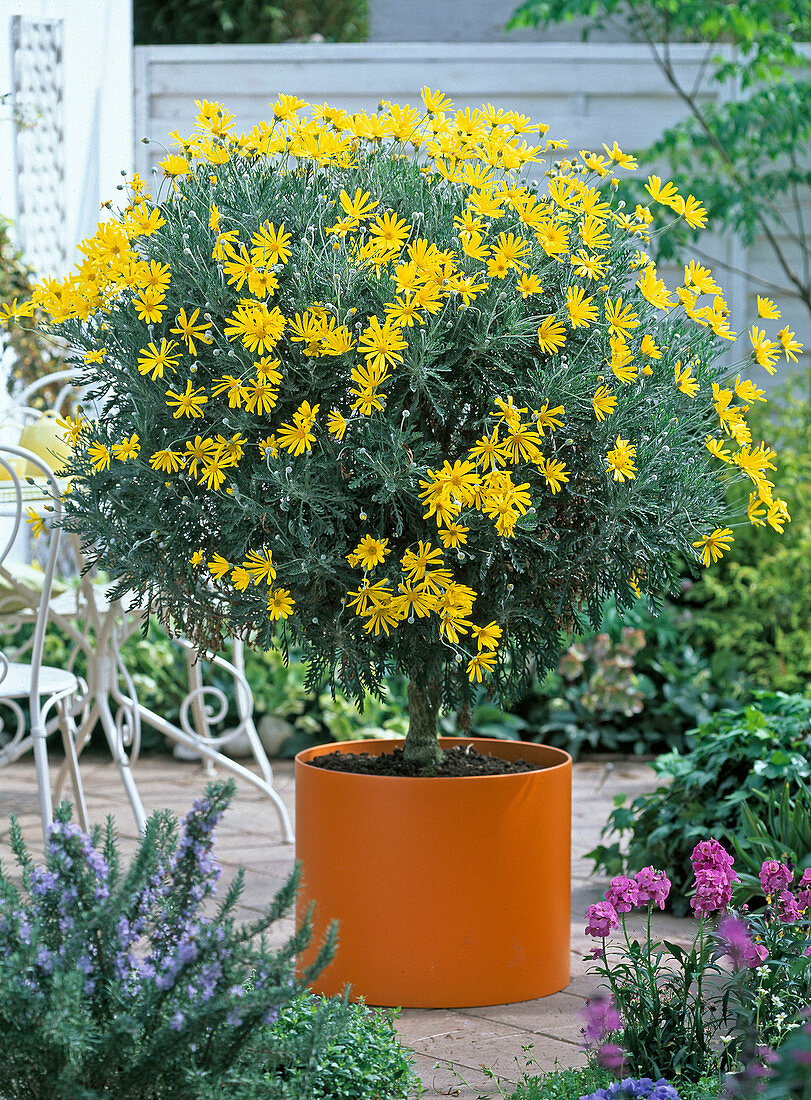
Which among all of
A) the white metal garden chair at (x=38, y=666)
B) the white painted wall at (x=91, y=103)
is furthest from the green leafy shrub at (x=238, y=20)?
the white metal garden chair at (x=38, y=666)

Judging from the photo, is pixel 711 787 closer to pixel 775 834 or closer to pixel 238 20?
pixel 775 834

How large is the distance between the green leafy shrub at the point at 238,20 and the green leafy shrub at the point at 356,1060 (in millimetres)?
7712

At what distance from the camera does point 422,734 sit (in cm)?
249

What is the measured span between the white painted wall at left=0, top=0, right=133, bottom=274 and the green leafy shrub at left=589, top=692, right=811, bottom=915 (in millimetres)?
3494

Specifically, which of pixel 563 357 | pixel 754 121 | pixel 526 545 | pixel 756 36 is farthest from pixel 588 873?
pixel 756 36

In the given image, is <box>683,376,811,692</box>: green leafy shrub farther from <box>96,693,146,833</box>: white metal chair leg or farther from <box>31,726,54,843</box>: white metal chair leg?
<box>31,726,54,843</box>: white metal chair leg

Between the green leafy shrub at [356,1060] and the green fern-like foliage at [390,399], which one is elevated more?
the green fern-like foliage at [390,399]

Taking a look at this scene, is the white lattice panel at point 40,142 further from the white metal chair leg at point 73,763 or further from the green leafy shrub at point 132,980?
the green leafy shrub at point 132,980

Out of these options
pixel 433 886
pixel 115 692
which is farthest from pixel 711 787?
pixel 115 692

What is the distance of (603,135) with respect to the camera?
17.6 feet

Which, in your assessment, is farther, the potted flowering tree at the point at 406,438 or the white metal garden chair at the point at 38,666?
the white metal garden chair at the point at 38,666

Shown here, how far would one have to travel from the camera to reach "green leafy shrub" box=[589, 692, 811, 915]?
288cm

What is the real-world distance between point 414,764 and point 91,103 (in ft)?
12.8

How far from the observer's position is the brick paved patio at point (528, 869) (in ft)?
6.95
